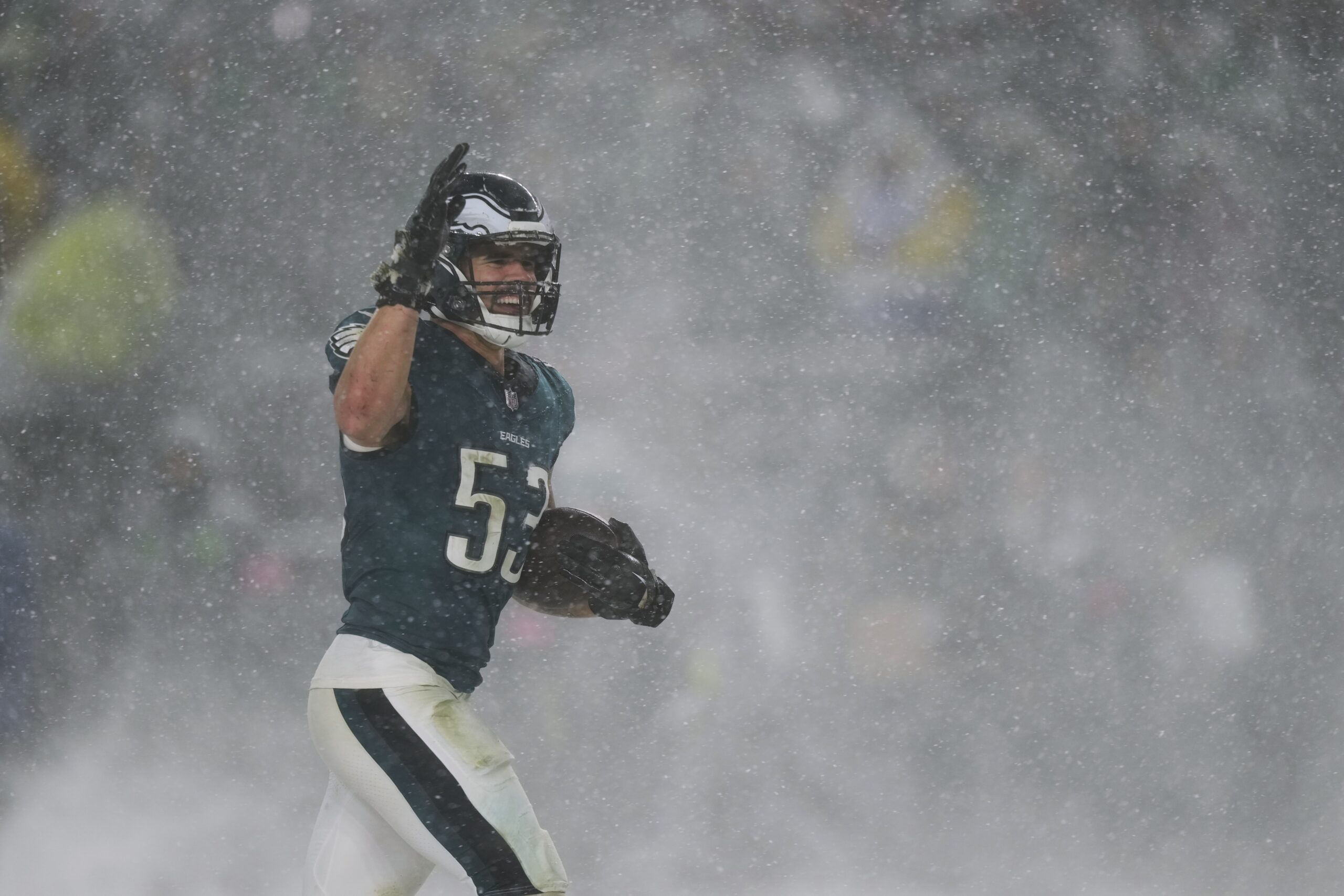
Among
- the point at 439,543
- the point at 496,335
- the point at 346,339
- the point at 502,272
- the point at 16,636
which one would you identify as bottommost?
the point at 439,543

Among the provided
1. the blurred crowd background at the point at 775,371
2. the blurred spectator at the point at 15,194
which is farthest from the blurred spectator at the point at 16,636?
the blurred spectator at the point at 15,194

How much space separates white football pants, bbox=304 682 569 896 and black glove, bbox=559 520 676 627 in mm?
406

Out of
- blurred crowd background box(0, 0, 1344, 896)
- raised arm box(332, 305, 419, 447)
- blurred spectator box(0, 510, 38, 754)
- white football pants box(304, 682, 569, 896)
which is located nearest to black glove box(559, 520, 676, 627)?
white football pants box(304, 682, 569, 896)

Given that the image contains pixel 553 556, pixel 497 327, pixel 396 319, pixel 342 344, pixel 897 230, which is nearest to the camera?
pixel 396 319

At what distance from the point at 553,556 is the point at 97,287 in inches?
177

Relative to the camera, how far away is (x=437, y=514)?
266cm

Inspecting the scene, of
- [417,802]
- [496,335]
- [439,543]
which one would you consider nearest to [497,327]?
[496,335]

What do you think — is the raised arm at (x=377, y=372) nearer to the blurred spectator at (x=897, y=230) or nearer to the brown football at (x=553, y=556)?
the brown football at (x=553, y=556)

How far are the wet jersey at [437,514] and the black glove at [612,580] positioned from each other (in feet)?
0.57

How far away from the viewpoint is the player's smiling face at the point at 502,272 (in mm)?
2795

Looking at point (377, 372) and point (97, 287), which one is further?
point (97, 287)

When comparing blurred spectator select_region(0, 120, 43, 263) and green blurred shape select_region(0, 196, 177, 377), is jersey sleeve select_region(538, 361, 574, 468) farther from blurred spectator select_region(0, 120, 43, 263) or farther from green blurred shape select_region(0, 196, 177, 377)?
blurred spectator select_region(0, 120, 43, 263)

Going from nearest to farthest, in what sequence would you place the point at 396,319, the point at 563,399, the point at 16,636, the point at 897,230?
the point at 396,319, the point at 563,399, the point at 16,636, the point at 897,230

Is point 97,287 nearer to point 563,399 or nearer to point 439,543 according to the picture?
point 563,399
